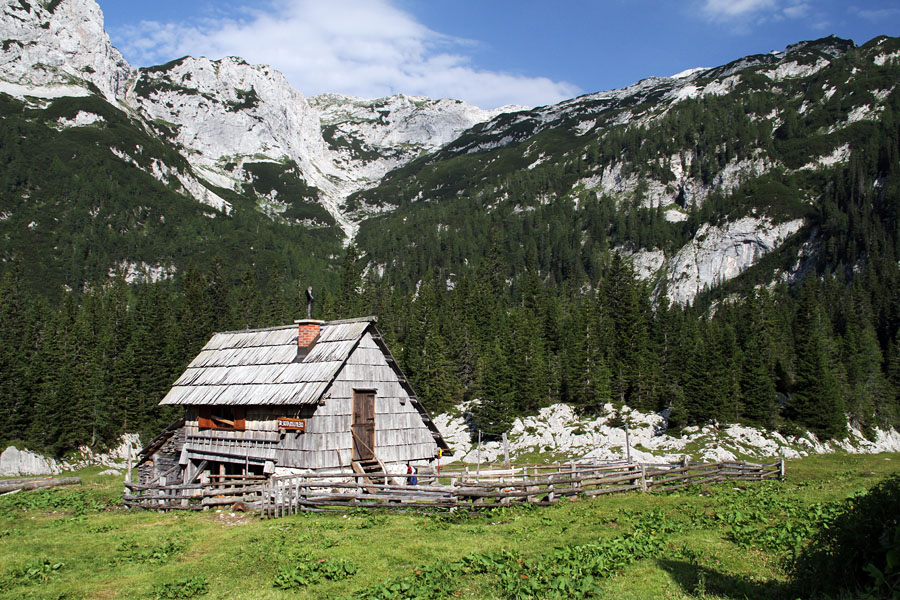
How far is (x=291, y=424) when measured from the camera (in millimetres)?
27672

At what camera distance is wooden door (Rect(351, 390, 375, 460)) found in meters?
29.2

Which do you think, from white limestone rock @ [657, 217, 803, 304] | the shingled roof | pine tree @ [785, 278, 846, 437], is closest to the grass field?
the shingled roof

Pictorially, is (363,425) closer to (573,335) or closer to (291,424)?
(291,424)

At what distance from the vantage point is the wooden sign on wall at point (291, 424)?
27.4 m

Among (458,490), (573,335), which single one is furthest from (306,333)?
(573,335)

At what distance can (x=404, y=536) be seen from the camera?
1769 centimetres

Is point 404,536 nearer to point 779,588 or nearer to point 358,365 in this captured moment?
point 779,588

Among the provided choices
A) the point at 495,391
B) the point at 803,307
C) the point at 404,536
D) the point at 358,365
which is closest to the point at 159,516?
the point at 358,365

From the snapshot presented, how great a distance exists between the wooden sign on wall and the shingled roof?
977 millimetres

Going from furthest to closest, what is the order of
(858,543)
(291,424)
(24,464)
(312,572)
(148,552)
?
(24,464) < (291,424) < (148,552) < (312,572) < (858,543)

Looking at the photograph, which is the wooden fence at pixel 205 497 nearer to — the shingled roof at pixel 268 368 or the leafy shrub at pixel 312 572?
the shingled roof at pixel 268 368

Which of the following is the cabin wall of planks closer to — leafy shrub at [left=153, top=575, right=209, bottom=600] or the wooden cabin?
the wooden cabin

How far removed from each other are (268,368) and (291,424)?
4666 millimetres

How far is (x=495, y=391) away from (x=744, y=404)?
2966 centimetres
